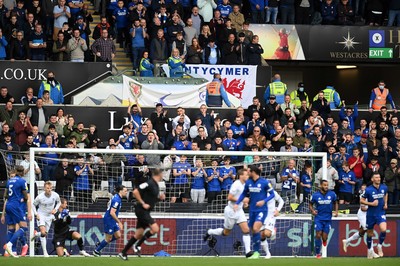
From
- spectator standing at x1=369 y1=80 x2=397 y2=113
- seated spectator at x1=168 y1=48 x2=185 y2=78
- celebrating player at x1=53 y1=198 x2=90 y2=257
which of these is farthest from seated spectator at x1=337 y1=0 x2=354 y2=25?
celebrating player at x1=53 y1=198 x2=90 y2=257

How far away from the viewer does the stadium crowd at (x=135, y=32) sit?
118 ft

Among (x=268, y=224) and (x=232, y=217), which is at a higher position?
(x=232, y=217)

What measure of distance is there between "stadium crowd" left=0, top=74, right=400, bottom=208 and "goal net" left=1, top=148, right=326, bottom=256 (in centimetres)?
4

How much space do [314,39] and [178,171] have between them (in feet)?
37.1

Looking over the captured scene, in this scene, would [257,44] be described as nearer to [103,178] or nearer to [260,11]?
[260,11]

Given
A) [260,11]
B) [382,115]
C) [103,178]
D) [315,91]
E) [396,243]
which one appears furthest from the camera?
[315,91]

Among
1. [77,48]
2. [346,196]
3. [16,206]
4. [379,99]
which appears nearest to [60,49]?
[77,48]

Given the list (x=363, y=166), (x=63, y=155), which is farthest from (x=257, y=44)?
(x=63, y=155)

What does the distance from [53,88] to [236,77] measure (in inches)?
218

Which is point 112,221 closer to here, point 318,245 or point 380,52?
point 318,245

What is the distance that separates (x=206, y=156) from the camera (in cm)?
3188

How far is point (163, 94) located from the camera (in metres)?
35.7

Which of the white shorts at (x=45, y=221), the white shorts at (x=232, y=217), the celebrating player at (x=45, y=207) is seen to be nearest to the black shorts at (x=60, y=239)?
the celebrating player at (x=45, y=207)

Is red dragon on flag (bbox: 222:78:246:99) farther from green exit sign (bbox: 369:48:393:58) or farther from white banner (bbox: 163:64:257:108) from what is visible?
green exit sign (bbox: 369:48:393:58)
